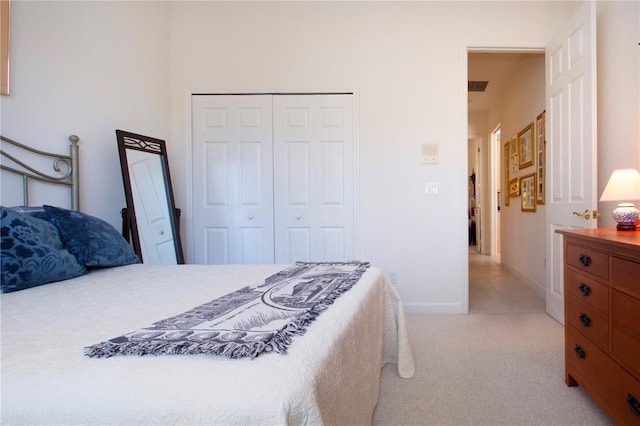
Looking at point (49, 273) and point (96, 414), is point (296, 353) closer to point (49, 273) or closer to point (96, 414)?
point (96, 414)

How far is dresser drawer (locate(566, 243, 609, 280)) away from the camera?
1325mm

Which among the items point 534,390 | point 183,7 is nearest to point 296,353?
point 534,390

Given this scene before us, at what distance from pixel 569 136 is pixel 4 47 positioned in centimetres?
368

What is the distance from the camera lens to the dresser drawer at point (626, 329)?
115 centimetres

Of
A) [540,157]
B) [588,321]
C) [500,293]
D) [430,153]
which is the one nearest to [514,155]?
[540,157]

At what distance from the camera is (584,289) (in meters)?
1.47

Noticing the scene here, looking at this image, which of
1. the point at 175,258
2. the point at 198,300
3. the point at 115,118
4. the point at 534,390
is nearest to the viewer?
the point at 198,300

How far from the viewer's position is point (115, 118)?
7.78 feet

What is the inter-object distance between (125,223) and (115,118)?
82 centimetres

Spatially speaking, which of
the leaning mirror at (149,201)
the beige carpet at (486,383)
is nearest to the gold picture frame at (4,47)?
the leaning mirror at (149,201)

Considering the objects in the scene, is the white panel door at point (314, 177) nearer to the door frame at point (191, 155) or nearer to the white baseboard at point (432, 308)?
the door frame at point (191, 155)

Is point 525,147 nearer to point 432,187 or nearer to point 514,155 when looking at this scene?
point 514,155

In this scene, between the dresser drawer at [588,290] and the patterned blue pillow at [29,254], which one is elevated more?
the patterned blue pillow at [29,254]

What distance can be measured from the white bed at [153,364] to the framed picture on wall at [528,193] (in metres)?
3.13
